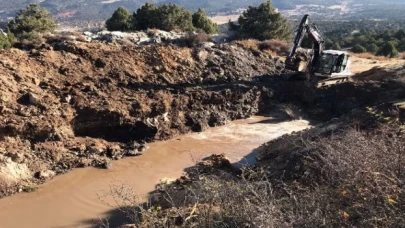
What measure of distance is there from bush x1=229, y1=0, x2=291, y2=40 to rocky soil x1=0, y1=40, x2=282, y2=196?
10.8 metres

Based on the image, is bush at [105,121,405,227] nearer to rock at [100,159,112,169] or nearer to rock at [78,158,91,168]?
rock at [100,159,112,169]

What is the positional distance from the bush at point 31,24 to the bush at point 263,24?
510 inches

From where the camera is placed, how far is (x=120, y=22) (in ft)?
90.6

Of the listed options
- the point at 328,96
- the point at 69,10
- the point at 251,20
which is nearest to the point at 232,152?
the point at 328,96

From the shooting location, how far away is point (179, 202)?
357 inches

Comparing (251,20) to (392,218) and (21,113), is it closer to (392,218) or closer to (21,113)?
(21,113)

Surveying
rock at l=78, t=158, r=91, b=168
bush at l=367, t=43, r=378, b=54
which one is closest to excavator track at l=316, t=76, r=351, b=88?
rock at l=78, t=158, r=91, b=168

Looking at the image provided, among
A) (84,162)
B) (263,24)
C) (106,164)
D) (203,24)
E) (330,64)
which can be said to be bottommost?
(106,164)

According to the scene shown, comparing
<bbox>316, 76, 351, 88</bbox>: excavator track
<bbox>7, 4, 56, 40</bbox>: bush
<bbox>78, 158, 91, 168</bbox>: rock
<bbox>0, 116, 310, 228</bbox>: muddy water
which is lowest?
<bbox>0, 116, 310, 228</bbox>: muddy water

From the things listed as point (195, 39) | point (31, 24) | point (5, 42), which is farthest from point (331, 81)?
point (31, 24)

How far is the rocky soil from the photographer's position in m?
11.9

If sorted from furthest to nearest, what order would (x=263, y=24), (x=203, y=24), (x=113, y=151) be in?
(x=203, y=24)
(x=263, y=24)
(x=113, y=151)

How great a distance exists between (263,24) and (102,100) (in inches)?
709

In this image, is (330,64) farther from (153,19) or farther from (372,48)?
(372,48)
